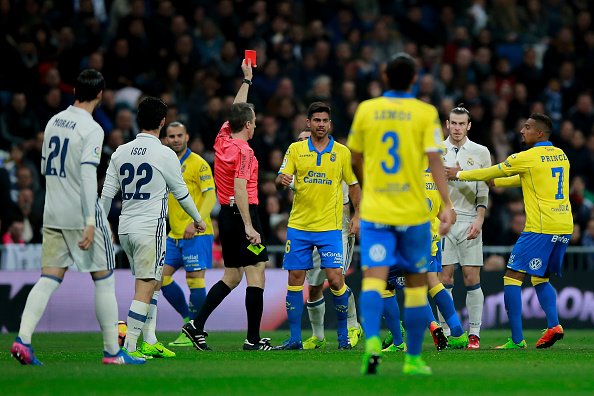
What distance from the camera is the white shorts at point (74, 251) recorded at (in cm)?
755

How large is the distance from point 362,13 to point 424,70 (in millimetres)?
2397

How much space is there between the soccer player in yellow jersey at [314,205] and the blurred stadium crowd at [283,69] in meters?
5.02

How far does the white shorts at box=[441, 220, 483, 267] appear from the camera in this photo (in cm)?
1117

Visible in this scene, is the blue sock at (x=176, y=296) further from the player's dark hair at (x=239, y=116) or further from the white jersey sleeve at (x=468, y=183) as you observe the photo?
the white jersey sleeve at (x=468, y=183)

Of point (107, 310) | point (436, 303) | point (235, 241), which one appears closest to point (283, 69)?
point (235, 241)

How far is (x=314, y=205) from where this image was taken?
32.6 feet

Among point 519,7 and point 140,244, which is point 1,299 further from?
point 519,7

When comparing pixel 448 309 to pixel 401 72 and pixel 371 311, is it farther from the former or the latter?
pixel 401 72

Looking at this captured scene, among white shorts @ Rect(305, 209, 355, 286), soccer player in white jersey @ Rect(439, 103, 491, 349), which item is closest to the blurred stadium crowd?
white shorts @ Rect(305, 209, 355, 286)

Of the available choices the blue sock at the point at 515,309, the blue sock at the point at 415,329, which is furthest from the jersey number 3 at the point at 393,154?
the blue sock at the point at 515,309

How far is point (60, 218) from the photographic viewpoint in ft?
24.8

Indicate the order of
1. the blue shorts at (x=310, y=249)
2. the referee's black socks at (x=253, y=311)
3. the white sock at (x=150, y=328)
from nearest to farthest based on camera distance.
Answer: the white sock at (x=150, y=328)
the referee's black socks at (x=253, y=311)
the blue shorts at (x=310, y=249)

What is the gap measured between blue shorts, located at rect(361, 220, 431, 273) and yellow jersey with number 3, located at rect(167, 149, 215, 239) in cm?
420

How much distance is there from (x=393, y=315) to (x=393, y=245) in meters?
2.89
